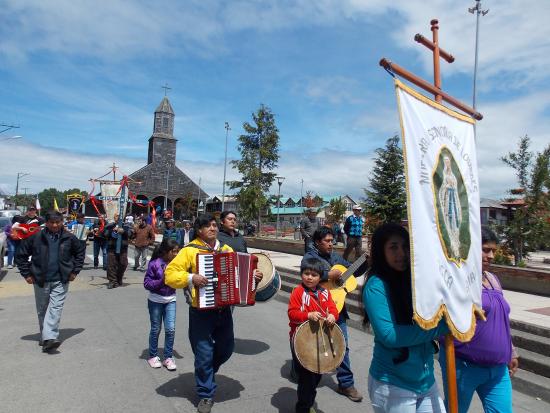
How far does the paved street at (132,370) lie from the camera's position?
4203 millimetres

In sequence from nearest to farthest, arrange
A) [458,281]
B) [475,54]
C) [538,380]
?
[458,281], [538,380], [475,54]

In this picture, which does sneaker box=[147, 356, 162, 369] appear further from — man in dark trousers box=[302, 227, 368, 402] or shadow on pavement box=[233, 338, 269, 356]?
man in dark trousers box=[302, 227, 368, 402]

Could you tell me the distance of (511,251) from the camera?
13109mm

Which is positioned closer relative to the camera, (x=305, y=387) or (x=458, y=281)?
(x=458, y=281)

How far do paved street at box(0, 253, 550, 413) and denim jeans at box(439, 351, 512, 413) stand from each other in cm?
163

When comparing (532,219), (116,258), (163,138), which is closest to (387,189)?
(532,219)

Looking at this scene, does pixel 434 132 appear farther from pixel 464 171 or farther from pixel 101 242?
pixel 101 242

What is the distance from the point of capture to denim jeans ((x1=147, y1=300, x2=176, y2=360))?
17.1ft

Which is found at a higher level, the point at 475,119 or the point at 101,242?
the point at 475,119

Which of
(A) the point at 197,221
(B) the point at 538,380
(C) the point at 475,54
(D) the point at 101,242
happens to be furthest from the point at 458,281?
(C) the point at 475,54

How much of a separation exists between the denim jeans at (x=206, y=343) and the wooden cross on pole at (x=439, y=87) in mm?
2329

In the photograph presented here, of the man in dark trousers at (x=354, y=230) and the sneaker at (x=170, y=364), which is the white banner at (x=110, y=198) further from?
the sneaker at (x=170, y=364)

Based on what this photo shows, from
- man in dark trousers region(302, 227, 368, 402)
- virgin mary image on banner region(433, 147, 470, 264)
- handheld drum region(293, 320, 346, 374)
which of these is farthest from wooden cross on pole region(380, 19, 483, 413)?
man in dark trousers region(302, 227, 368, 402)

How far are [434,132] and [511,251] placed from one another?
496 inches
